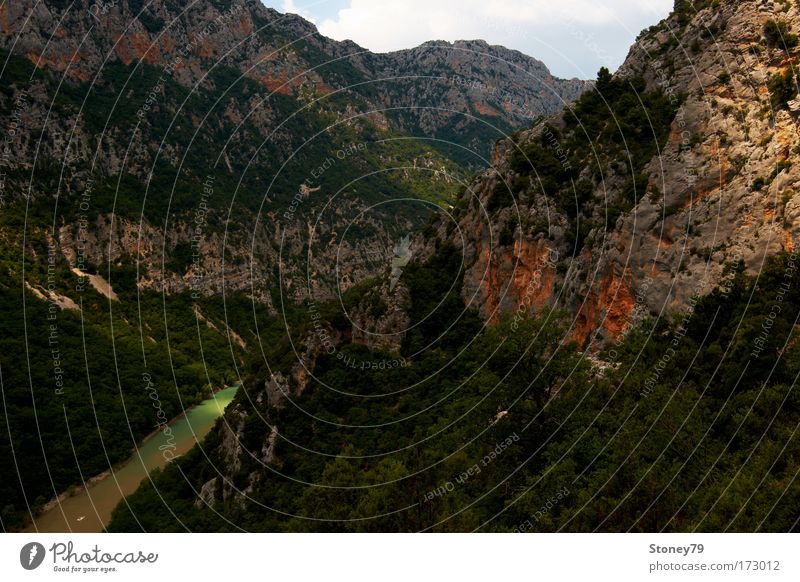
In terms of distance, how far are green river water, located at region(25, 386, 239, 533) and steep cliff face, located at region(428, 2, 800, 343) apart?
37.4m

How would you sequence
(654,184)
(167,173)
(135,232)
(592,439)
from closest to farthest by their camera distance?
(592,439), (654,184), (135,232), (167,173)

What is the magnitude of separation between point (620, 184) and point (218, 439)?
4736 centimetres

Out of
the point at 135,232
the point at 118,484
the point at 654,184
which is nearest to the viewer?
the point at 654,184

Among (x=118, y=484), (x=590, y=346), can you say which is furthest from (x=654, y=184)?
(x=118, y=484)

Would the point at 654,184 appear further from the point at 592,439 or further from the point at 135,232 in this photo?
the point at 135,232

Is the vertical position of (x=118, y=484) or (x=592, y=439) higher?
(x=592, y=439)

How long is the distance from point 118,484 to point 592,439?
60.8m

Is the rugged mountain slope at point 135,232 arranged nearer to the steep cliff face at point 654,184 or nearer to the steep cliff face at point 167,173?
the steep cliff face at point 167,173

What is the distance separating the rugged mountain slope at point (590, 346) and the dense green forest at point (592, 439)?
124 mm

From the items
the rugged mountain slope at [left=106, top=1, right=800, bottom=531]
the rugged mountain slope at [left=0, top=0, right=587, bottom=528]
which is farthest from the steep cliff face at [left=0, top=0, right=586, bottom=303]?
the rugged mountain slope at [left=106, top=1, right=800, bottom=531]

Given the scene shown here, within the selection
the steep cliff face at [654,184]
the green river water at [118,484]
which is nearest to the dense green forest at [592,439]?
the steep cliff face at [654,184]

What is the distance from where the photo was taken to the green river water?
61.3m

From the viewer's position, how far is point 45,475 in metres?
65.2

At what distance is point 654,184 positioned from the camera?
1407 inches
